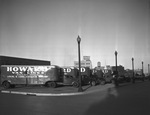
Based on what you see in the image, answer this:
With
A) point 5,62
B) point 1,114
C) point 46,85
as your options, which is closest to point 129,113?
point 1,114

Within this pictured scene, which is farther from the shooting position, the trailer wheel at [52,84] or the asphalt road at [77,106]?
the trailer wheel at [52,84]

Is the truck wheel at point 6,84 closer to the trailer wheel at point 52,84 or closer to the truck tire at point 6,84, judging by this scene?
the truck tire at point 6,84

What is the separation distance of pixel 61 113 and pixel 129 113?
3383 millimetres

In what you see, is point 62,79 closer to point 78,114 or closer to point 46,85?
point 46,85

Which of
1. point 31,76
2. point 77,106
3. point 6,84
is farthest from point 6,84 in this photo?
point 77,106

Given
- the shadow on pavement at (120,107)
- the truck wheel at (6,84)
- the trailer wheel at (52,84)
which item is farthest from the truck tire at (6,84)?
the shadow on pavement at (120,107)

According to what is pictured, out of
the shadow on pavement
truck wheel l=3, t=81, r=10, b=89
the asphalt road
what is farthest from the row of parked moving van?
the shadow on pavement

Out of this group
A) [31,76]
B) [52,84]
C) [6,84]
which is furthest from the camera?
[52,84]

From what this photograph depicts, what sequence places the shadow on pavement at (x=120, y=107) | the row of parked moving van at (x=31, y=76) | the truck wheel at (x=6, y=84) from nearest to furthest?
1. the shadow on pavement at (x=120, y=107)
2. the truck wheel at (x=6, y=84)
3. the row of parked moving van at (x=31, y=76)

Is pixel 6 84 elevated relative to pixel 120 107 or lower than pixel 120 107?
lower

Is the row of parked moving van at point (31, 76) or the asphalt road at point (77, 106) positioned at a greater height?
the row of parked moving van at point (31, 76)

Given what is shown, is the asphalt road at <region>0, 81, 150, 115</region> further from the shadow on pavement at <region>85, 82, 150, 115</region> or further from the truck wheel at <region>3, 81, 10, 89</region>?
the truck wheel at <region>3, 81, 10, 89</region>

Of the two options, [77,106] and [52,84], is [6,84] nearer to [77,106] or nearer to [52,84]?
[52,84]

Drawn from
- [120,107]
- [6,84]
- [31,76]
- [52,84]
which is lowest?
[52,84]
